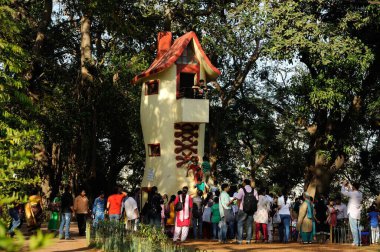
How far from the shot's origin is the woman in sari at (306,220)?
18.1 metres

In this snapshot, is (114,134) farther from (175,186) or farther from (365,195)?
(365,195)

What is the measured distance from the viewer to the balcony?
2411 cm

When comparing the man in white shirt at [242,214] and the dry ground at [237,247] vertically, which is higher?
the man in white shirt at [242,214]

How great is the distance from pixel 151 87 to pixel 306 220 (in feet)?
34.0

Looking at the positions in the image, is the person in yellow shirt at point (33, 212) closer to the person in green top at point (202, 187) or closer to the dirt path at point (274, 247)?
the dirt path at point (274, 247)

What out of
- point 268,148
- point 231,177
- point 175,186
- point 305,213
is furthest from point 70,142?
point 231,177

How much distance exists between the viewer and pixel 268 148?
42125mm

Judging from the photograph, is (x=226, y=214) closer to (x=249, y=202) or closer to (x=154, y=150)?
(x=249, y=202)

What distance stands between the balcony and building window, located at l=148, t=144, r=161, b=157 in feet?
5.02

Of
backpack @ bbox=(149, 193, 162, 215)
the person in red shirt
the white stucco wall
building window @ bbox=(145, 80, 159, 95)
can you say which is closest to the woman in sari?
backpack @ bbox=(149, 193, 162, 215)

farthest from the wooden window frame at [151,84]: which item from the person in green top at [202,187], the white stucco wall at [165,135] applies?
the person in green top at [202,187]

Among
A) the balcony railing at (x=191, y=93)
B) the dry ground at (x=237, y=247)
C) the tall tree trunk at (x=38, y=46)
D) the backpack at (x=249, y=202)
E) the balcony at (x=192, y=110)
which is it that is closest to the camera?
the dry ground at (x=237, y=247)

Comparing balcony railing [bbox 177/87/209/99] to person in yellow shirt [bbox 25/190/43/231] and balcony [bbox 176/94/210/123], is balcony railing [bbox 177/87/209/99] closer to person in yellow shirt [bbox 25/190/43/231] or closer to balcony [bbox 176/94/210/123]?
balcony [bbox 176/94/210/123]

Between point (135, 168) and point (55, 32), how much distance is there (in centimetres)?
1446
